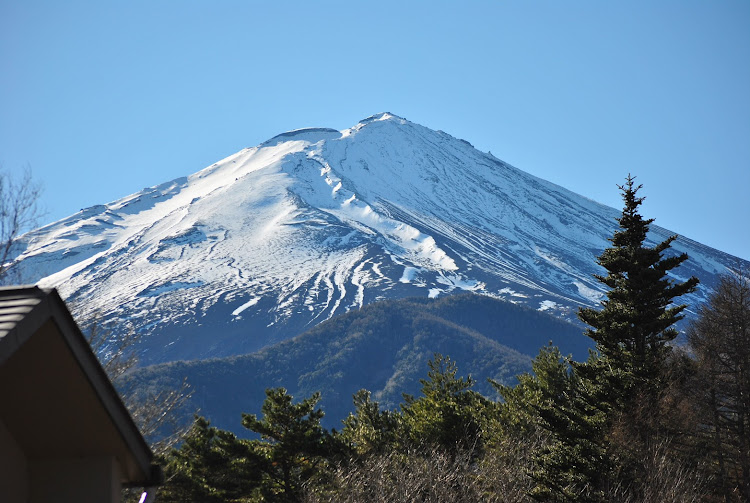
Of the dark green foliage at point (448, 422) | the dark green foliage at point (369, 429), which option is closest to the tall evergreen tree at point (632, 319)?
the dark green foliage at point (448, 422)

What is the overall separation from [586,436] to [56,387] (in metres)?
18.7

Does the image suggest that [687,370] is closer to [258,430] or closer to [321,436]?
[321,436]

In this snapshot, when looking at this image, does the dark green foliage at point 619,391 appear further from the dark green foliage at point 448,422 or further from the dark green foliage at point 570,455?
the dark green foliage at point 448,422

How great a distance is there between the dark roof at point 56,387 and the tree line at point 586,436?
569 inches

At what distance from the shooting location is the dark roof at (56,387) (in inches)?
160

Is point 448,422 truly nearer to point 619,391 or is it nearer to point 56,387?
point 619,391

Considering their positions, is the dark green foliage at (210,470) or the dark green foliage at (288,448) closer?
the dark green foliage at (210,470)

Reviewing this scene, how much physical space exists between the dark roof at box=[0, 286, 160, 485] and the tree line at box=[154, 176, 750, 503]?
1445 centimetres

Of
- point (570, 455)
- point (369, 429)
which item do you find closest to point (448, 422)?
point (369, 429)

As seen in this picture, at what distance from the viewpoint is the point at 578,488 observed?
20047mm

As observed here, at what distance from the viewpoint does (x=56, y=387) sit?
4383 millimetres

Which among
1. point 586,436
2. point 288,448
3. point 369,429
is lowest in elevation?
point 288,448

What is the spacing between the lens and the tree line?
20.0m

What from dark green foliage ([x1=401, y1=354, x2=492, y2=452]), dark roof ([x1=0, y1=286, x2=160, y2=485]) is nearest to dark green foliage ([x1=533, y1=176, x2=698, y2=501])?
dark green foliage ([x1=401, y1=354, x2=492, y2=452])
